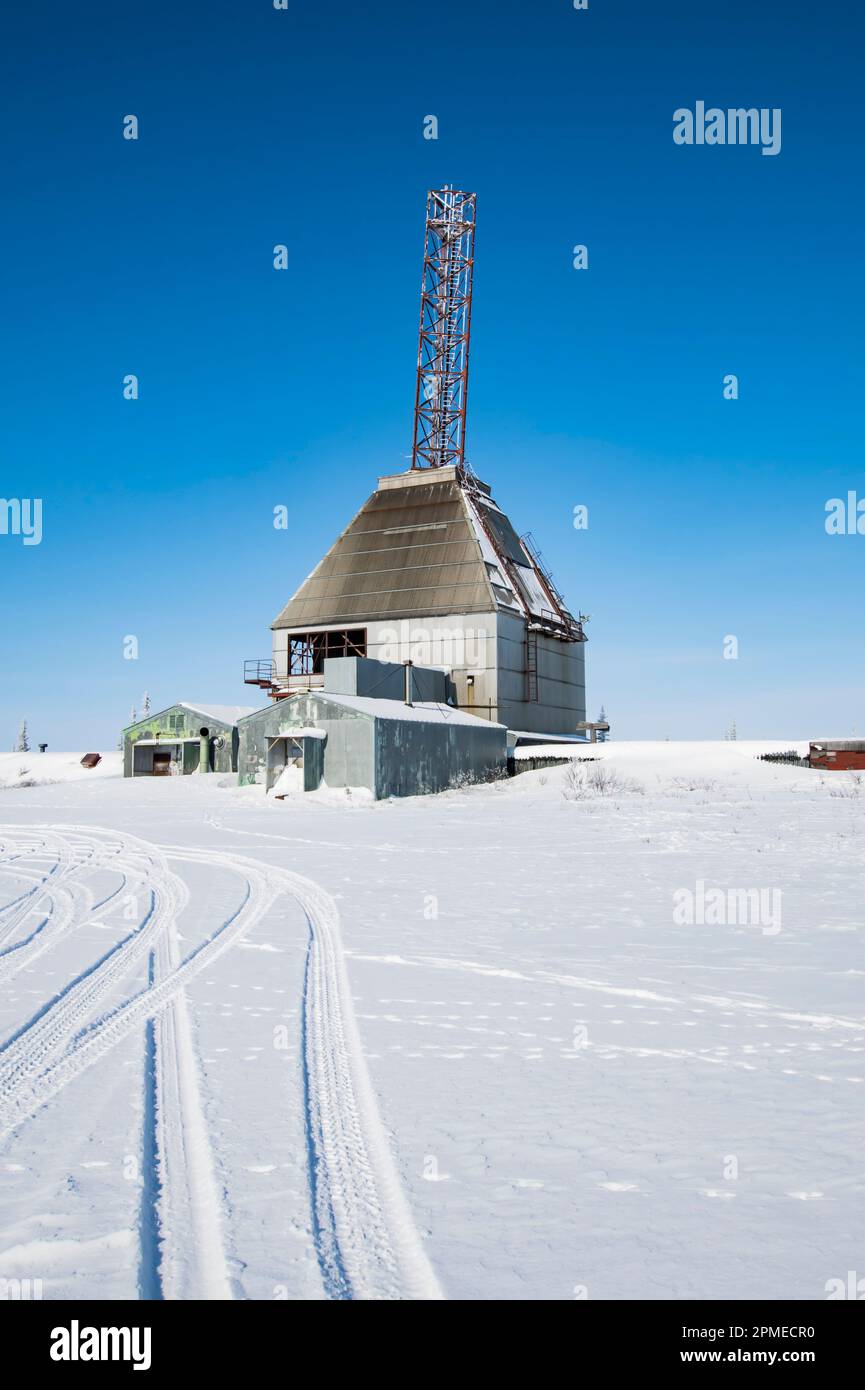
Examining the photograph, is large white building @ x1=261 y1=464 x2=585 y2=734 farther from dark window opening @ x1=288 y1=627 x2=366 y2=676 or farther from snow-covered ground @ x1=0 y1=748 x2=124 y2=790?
snow-covered ground @ x1=0 y1=748 x2=124 y2=790

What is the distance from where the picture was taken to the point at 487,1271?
10.7ft

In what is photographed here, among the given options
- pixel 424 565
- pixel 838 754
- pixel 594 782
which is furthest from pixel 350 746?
pixel 838 754

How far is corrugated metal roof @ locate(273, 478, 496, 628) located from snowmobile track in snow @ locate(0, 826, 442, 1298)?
3770 cm

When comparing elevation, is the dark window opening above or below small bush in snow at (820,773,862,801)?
above

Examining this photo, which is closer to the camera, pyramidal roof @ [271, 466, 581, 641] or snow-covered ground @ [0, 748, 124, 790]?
pyramidal roof @ [271, 466, 581, 641]

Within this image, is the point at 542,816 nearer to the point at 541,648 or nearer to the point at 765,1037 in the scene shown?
the point at 765,1037

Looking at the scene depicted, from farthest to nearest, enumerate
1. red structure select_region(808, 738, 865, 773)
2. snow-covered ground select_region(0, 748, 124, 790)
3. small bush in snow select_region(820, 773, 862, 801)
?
snow-covered ground select_region(0, 748, 124, 790) < red structure select_region(808, 738, 865, 773) < small bush in snow select_region(820, 773, 862, 801)

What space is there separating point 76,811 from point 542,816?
53.0 ft

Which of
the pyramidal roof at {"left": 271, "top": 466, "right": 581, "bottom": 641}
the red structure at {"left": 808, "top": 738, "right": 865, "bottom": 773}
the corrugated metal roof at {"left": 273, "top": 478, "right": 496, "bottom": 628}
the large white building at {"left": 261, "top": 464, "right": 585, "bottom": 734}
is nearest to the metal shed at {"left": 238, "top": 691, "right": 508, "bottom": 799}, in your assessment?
the large white building at {"left": 261, "top": 464, "right": 585, "bottom": 734}

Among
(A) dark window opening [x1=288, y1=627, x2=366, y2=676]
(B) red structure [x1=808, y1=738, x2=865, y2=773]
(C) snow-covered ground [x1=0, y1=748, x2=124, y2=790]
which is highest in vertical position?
(A) dark window opening [x1=288, y1=627, x2=366, y2=676]

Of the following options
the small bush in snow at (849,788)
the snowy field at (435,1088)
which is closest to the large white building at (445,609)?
the small bush in snow at (849,788)

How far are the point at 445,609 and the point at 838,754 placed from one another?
19.9 m

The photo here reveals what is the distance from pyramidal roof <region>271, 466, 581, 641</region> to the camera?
153 ft
